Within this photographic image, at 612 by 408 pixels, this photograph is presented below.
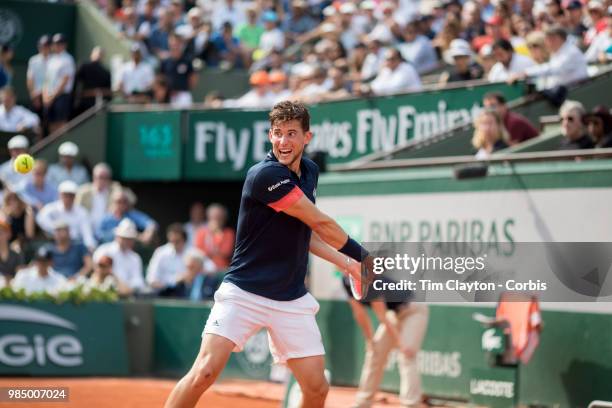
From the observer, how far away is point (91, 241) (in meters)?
17.0

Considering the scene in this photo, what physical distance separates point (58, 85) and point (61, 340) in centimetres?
609

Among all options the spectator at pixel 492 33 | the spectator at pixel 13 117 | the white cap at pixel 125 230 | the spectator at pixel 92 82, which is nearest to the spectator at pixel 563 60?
the spectator at pixel 492 33

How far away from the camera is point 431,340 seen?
12758mm

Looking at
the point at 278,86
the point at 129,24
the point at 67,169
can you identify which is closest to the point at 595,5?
the point at 278,86

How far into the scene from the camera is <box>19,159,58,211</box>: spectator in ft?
57.1

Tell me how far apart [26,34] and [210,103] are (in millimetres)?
5828

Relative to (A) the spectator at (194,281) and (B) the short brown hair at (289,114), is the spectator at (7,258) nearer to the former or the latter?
(A) the spectator at (194,281)

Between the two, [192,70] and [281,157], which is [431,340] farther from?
[192,70]

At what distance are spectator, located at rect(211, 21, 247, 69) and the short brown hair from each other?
13534 mm

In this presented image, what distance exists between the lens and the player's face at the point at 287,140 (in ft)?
23.0

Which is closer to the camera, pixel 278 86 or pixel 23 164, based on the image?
pixel 23 164

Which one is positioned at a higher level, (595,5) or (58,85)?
(595,5)

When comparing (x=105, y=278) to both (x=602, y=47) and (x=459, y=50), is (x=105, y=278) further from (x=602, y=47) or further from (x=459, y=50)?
(x=602, y=47)

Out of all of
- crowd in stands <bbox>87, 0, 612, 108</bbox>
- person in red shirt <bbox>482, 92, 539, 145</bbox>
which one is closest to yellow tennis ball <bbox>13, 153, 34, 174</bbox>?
person in red shirt <bbox>482, 92, 539, 145</bbox>
